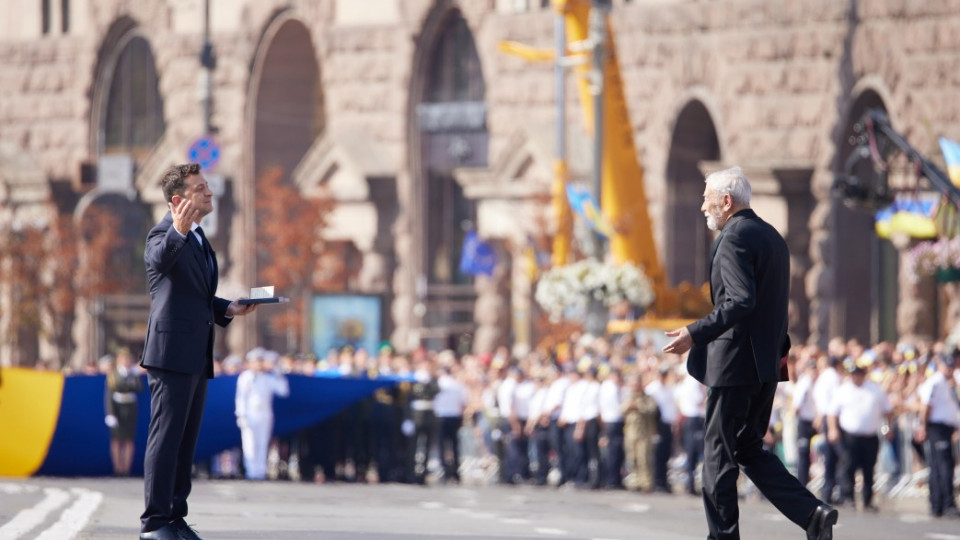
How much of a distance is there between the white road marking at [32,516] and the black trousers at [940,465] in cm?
851

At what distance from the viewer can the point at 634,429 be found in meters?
28.6

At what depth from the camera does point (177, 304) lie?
1251 cm

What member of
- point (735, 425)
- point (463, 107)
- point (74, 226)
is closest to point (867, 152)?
point (735, 425)

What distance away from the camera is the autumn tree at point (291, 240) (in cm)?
4956

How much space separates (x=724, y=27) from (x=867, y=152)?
43.6 ft

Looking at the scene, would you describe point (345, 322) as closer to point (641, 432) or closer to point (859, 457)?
point (641, 432)

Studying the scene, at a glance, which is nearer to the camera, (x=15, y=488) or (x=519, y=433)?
(x=15, y=488)

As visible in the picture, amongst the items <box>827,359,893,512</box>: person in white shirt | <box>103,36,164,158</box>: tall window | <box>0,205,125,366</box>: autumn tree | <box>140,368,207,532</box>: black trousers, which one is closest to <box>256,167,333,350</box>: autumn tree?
<box>0,205,125,366</box>: autumn tree

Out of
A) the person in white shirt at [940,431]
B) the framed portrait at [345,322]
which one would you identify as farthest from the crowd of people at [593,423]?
the framed portrait at [345,322]

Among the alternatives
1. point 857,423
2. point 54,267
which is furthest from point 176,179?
point 54,267

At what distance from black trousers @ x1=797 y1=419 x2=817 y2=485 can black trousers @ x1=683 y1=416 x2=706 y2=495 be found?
1679 mm

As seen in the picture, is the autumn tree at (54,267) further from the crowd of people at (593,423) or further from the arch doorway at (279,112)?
the crowd of people at (593,423)

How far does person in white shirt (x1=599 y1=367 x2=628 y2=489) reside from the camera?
29016 millimetres

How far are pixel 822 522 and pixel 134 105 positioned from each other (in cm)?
4555
